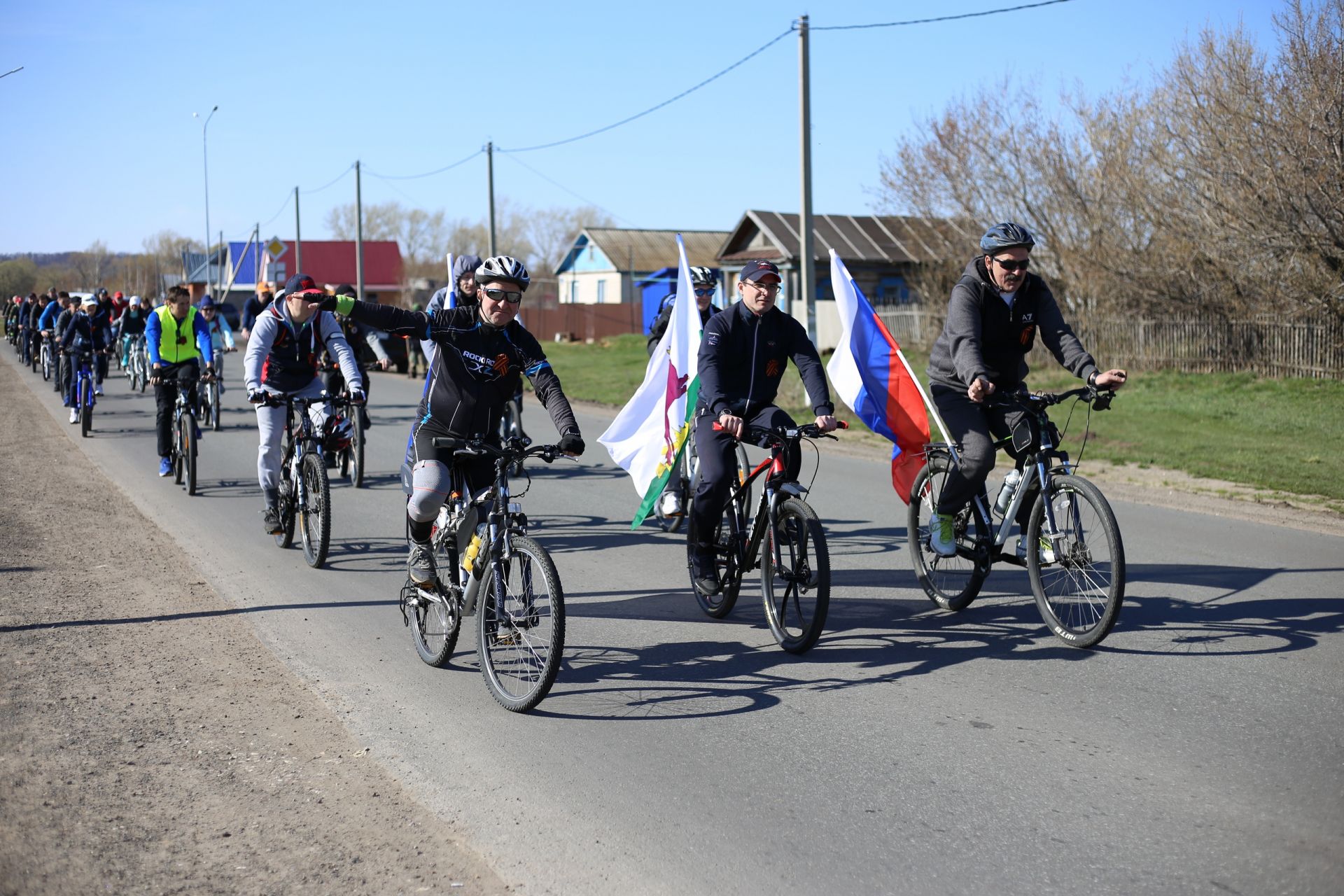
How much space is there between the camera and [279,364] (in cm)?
963

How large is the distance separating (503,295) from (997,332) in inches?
107

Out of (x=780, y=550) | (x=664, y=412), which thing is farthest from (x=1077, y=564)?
(x=664, y=412)

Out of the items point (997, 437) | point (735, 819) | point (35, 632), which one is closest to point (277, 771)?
point (735, 819)

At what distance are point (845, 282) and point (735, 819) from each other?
484 centimetres

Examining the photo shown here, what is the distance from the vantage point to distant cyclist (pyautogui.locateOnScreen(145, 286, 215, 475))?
12.6m

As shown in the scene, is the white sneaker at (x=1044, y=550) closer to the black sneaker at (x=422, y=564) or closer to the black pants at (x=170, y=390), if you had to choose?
the black sneaker at (x=422, y=564)

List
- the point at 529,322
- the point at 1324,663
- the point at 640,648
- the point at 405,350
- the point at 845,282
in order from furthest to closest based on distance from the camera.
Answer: the point at 529,322 → the point at 405,350 → the point at 845,282 → the point at 640,648 → the point at 1324,663

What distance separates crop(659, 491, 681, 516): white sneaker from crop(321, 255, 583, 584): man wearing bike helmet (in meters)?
3.06

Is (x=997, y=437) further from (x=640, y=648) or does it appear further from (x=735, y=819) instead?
(x=735, y=819)

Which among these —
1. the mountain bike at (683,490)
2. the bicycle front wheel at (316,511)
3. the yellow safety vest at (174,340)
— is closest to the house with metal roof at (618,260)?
the yellow safety vest at (174,340)

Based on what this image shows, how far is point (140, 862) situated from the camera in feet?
13.0

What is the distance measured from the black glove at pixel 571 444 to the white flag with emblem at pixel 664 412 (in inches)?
114

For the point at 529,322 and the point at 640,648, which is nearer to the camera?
the point at 640,648

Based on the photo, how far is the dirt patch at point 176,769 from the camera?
12.8 ft
